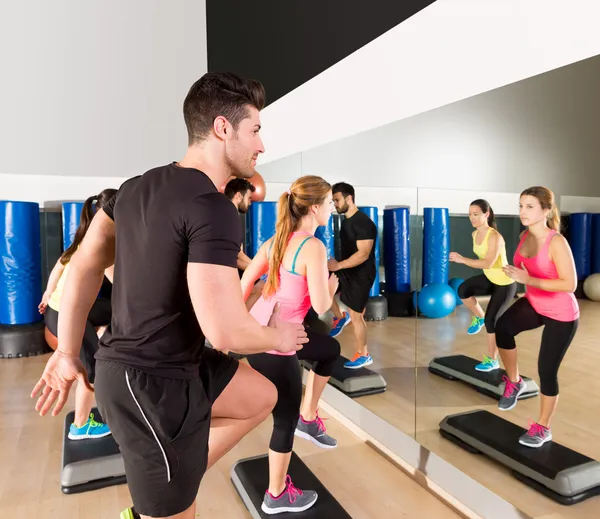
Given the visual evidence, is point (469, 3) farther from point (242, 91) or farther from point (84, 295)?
point (84, 295)

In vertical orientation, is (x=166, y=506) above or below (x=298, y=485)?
above

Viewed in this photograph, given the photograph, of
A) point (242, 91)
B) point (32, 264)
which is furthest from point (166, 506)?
point (32, 264)

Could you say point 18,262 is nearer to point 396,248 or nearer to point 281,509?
point 396,248

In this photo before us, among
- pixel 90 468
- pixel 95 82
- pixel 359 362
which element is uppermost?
pixel 95 82

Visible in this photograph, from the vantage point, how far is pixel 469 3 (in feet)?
8.09

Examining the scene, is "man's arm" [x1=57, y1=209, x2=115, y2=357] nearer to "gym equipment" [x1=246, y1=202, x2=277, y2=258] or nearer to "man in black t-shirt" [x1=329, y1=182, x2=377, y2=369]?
"man in black t-shirt" [x1=329, y1=182, x2=377, y2=369]

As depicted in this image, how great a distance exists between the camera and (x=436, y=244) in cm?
261

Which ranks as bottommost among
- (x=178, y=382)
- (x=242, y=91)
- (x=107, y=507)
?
(x=107, y=507)

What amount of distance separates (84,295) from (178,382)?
0.44 metres

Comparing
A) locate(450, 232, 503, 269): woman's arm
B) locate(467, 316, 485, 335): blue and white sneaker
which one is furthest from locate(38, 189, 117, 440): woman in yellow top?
locate(467, 316, 485, 335): blue and white sneaker

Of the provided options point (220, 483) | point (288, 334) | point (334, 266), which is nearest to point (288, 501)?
point (220, 483)

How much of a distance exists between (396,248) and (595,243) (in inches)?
49.9

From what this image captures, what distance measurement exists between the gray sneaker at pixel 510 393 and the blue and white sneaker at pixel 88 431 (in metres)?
2.25

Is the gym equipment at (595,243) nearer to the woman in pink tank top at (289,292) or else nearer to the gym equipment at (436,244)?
the gym equipment at (436,244)
